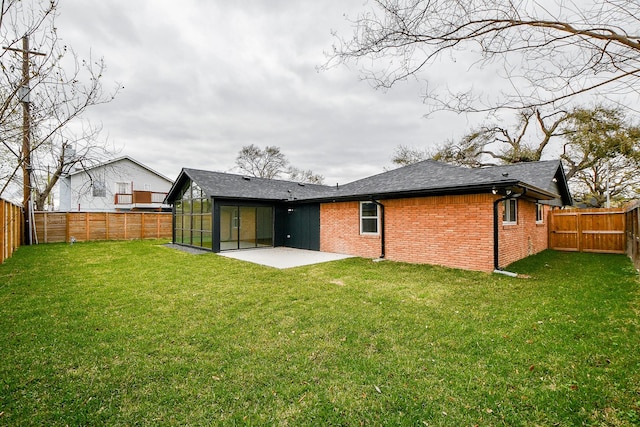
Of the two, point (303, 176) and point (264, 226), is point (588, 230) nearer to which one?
point (264, 226)

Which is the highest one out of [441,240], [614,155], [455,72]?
[614,155]

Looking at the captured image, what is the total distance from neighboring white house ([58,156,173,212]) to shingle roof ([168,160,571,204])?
9036 millimetres

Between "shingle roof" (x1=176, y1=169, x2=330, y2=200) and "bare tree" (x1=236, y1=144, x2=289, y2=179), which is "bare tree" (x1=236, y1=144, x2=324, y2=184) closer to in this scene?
"bare tree" (x1=236, y1=144, x2=289, y2=179)

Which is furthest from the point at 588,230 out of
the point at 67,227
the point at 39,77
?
the point at 67,227

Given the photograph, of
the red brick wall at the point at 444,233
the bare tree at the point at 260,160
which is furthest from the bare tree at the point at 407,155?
the red brick wall at the point at 444,233

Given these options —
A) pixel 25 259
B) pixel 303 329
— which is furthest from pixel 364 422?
pixel 25 259

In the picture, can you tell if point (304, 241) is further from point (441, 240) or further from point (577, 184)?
point (577, 184)

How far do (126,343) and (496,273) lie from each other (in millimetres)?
7708

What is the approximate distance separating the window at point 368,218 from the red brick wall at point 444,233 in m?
0.20

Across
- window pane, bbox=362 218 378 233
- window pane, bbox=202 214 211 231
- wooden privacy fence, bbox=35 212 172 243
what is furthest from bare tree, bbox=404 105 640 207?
wooden privacy fence, bbox=35 212 172 243

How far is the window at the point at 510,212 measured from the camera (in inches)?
333

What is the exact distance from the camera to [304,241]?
516 inches

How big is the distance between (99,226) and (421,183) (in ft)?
56.2

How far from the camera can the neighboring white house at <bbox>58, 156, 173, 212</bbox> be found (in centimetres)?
2142
